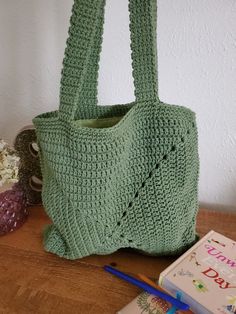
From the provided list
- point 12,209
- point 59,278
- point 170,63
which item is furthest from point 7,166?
point 170,63

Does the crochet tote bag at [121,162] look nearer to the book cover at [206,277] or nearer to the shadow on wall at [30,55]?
the book cover at [206,277]

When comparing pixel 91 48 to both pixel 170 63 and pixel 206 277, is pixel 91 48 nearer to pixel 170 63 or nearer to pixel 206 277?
pixel 170 63

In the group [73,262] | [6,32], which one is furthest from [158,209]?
[6,32]

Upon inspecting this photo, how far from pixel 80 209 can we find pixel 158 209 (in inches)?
3.7

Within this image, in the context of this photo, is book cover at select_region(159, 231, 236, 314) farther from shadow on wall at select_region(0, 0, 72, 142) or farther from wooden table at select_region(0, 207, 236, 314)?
shadow on wall at select_region(0, 0, 72, 142)

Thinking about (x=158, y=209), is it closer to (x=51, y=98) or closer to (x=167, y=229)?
(x=167, y=229)

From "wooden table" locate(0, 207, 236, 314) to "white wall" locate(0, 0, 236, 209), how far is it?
137 millimetres

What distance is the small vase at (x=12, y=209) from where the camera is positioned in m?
0.46

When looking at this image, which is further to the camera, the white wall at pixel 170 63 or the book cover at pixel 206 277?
the white wall at pixel 170 63

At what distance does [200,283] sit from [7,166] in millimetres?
306

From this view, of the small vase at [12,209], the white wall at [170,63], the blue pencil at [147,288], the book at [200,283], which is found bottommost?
the blue pencil at [147,288]

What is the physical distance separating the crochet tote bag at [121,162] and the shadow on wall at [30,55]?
0.15m

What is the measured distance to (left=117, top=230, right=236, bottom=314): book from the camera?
322 mm

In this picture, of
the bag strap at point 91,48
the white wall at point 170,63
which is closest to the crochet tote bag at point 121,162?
the bag strap at point 91,48
